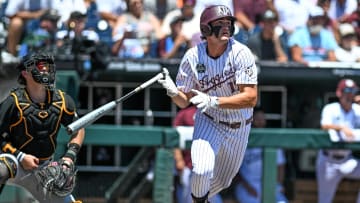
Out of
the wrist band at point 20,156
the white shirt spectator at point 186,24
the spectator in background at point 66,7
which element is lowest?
the wrist band at point 20,156

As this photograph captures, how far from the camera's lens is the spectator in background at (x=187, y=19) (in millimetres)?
9359

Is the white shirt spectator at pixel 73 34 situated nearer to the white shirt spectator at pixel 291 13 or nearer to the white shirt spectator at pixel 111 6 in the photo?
the white shirt spectator at pixel 111 6

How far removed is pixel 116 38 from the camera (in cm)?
921

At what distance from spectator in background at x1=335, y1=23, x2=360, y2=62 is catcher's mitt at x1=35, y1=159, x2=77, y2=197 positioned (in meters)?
4.63

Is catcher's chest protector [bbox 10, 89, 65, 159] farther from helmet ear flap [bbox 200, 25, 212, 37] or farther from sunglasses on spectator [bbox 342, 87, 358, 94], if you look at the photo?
sunglasses on spectator [bbox 342, 87, 358, 94]

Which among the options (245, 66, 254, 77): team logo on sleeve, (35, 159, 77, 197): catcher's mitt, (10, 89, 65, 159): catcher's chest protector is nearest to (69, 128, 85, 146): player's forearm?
(10, 89, 65, 159): catcher's chest protector

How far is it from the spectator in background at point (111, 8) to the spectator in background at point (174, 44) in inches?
24.6

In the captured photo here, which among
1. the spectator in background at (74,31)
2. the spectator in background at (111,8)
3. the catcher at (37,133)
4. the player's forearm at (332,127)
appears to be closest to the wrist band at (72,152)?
the catcher at (37,133)

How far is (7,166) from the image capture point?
5.65m

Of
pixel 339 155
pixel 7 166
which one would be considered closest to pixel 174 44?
pixel 339 155

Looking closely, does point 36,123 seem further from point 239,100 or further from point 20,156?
point 239,100

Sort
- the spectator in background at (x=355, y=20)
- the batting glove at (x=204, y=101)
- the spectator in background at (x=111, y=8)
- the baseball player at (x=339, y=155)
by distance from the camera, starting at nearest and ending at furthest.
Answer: the batting glove at (x=204, y=101)
the baseball player at (x=339, y=155)
the spectator in background at (x=111, y=8)
the spectator in background at (x=355, y=20)

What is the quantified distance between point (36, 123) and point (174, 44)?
3.67 metres

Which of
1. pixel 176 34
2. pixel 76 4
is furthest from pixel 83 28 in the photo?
pixel 176 34
